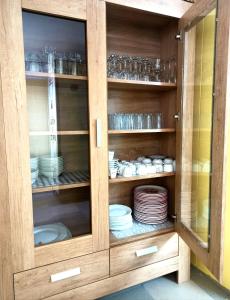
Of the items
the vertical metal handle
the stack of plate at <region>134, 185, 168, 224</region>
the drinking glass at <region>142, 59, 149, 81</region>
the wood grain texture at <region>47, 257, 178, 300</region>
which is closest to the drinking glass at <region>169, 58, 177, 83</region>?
the drinking glass at <region>142, 59, 149, 81</region>

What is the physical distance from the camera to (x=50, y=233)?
3.65ft

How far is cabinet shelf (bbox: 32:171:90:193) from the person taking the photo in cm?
108

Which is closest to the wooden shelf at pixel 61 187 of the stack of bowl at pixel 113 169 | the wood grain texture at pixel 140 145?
the stack of bowl at pixel 113 169

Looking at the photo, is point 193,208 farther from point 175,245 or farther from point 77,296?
point 77,296

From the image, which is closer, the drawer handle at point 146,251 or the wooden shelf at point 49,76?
the wooden shelf at point 49,76

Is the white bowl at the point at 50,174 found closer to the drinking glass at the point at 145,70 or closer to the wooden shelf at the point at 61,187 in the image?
the wooden shelf at the point at 61,187

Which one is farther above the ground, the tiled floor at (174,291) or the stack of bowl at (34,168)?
the stack of bowl at (34,168)

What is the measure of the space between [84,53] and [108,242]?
3.22ft

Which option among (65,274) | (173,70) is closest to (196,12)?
(173,70)

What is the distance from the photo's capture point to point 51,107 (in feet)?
3.63

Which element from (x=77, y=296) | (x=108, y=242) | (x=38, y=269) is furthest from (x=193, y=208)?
(x=38, y=269)

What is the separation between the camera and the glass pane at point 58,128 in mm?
1025

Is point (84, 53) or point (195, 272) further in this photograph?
point (195, 272)

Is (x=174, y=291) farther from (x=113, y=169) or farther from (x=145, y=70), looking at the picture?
(x=145, y=70)
